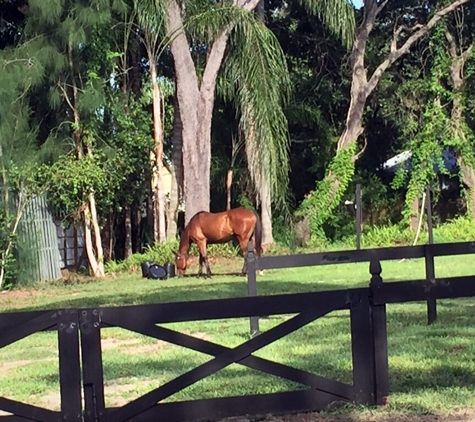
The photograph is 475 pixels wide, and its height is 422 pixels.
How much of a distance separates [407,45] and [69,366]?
968 inches

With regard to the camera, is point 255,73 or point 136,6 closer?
point 255,73

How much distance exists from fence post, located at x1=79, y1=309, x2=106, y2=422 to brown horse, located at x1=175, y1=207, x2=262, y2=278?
14040 mm

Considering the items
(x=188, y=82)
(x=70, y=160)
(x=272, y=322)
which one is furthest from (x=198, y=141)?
(x=272, y=322)

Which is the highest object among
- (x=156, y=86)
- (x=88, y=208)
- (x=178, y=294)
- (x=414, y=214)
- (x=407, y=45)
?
(x=407, y=45)

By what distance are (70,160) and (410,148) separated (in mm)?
13442

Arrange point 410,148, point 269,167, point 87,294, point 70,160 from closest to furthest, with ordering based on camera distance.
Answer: point 87,294
point 269,167
point 70,160
point 410,148

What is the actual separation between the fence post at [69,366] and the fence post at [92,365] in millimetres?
40

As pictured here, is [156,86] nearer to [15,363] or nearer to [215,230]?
[215,230]

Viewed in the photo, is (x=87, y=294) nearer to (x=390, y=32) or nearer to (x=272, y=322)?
(x=272, y=322)

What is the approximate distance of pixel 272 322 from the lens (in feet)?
32.8

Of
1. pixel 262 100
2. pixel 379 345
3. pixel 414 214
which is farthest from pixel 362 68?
pixel 379 345

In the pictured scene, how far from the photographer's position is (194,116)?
877 inches

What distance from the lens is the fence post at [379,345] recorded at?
537cm

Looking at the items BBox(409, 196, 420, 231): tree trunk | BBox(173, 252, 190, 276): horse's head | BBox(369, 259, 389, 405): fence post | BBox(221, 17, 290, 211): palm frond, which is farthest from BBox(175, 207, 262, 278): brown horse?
BBox(369, 259, 389, 405): fence post
